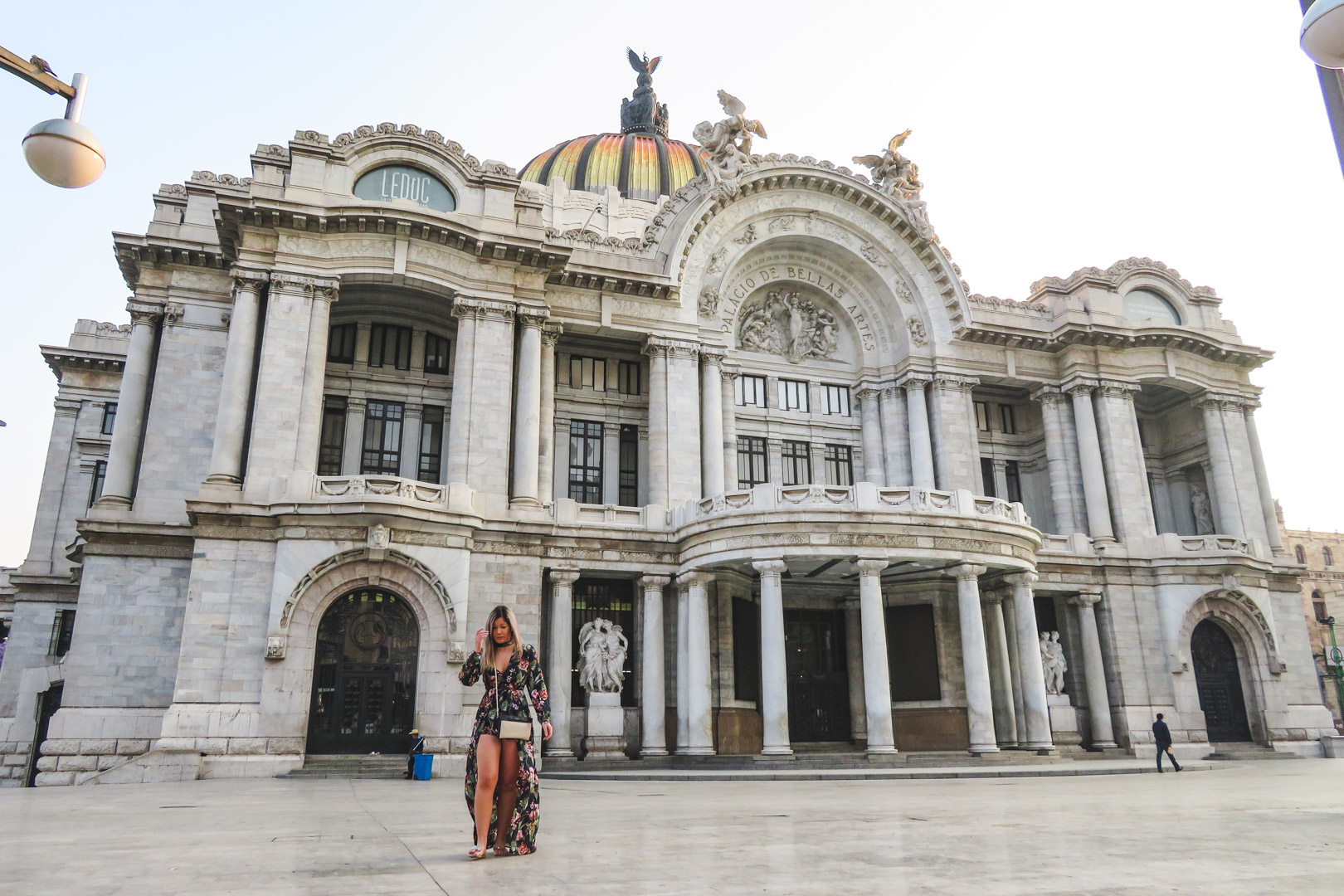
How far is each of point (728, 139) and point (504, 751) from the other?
32.8 m

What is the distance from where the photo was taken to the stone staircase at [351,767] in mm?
24984

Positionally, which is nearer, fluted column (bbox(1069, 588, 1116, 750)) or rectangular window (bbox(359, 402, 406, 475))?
rectangular window (bbox(359, 402, 406, 475))

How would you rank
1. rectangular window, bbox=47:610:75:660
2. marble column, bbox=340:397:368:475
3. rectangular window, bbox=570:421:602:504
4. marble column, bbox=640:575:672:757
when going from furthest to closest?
rectangular window, bbox=47:610:75:660 → rectangular window, bbox=570:421:602:504 → marble column, bbox=340:397:368:475 → marble column, bbox=640:575:672:757

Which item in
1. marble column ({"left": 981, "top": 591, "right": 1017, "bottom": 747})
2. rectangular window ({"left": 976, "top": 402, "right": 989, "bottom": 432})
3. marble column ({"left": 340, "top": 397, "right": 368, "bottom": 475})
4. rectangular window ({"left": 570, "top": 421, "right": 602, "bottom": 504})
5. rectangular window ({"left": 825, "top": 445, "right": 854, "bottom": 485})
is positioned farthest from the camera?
rectangular window ({"left": 976, "top": 402, "right": 989, "bottom": 432})

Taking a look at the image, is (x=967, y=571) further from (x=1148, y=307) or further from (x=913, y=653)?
(x=1148, y=307)

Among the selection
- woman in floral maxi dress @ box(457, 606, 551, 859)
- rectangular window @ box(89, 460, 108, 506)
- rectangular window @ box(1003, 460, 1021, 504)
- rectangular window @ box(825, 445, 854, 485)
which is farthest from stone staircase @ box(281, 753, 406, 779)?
rectangular window @ box(1003, 460, 1021, 504)

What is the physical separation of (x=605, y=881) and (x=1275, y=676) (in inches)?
1544

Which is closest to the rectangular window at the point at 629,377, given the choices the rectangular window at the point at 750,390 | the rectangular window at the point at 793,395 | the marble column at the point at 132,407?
the rectangular window at the point at 750,390

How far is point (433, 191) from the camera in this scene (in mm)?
32844

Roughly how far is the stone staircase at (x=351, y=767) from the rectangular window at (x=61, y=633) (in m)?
21.3

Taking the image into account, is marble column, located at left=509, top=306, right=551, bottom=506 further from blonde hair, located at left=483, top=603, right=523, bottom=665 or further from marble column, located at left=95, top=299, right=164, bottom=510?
blonde hair, located at left=483, top=603, right=523, bottom=665

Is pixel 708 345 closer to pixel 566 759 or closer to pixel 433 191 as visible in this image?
pixel 433 191

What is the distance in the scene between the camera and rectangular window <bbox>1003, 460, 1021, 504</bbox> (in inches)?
1631

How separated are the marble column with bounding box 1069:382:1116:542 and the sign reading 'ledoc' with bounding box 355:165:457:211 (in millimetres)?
26561
